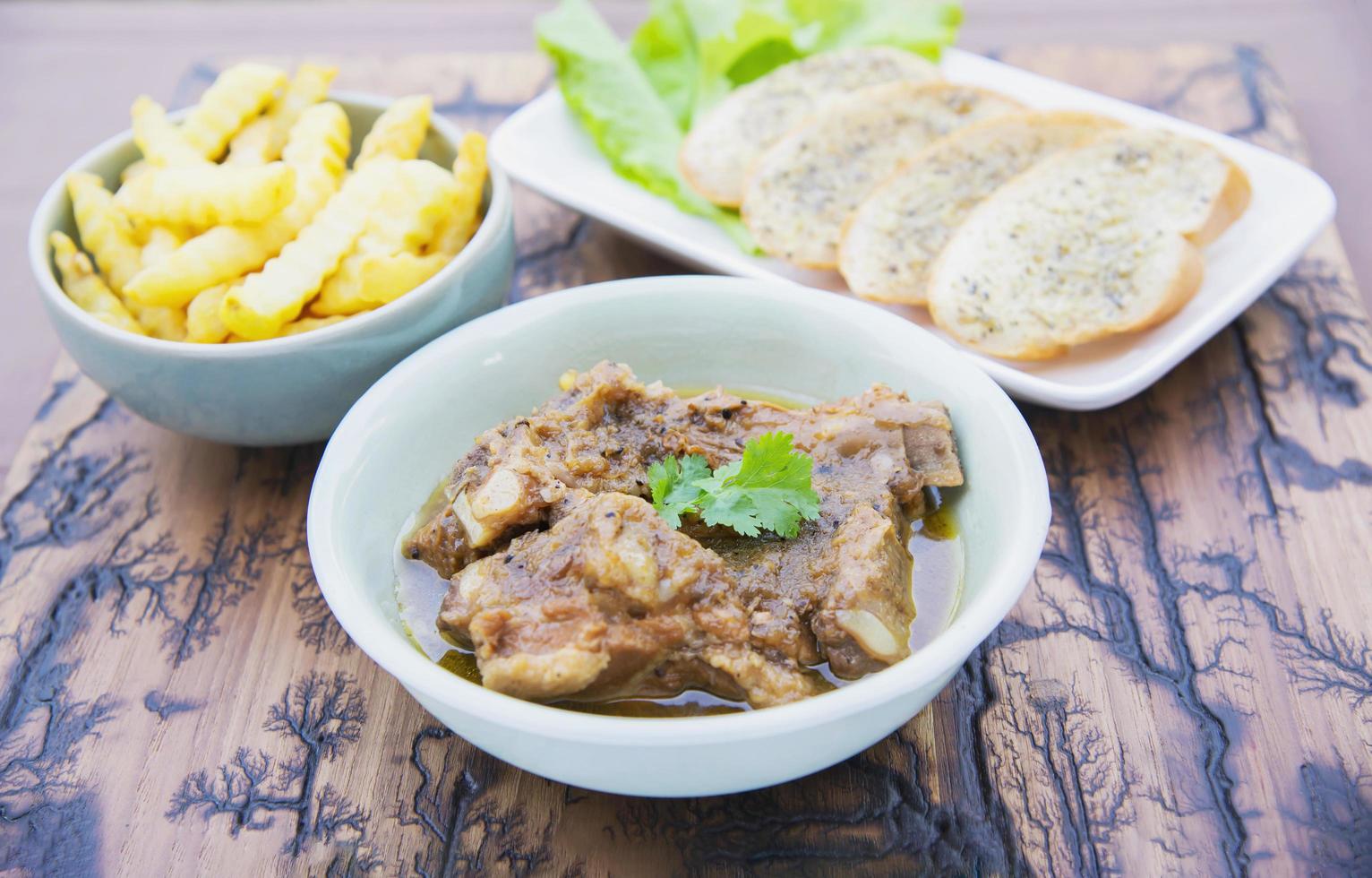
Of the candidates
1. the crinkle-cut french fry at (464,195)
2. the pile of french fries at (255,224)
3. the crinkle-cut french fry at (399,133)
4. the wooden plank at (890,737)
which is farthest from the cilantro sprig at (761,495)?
the crinkle-cut french fry at (399,133)

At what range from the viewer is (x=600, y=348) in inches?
143

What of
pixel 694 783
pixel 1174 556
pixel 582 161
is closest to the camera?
pixel 694 783

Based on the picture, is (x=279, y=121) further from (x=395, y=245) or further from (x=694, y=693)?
(x=694, y=693)

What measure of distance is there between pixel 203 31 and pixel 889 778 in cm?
604

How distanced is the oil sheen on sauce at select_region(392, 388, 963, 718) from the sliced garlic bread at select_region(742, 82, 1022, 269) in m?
1.56

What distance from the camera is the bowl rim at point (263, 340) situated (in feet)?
11.2

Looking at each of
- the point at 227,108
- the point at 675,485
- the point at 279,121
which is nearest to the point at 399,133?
the point at 279,121

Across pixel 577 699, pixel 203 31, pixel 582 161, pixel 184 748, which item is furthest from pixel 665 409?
pixel 203 31

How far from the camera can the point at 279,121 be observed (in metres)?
4.13

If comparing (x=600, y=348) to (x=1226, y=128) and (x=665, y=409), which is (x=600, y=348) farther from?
(x=1226, y=128)

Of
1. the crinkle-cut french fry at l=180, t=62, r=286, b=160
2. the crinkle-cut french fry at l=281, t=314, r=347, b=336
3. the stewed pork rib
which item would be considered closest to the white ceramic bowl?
the stewed pork rib

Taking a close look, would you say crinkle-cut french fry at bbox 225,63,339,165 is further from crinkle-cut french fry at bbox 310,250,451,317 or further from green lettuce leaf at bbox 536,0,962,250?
green lettuce leaf at bbox 536,0,962,250

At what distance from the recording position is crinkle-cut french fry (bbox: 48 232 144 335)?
3.58m

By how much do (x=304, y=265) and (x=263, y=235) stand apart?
231 millimetres
